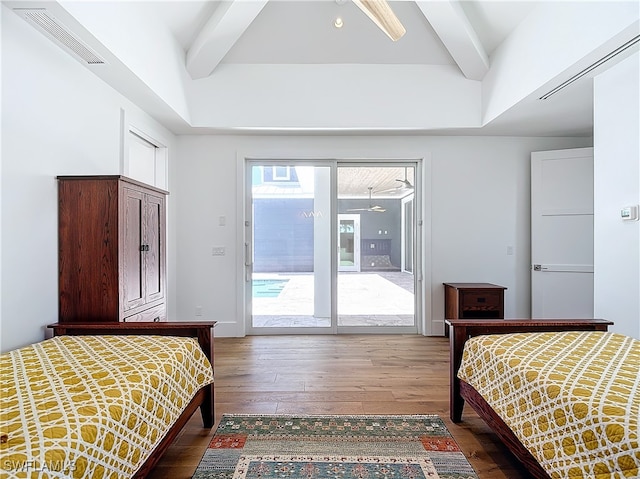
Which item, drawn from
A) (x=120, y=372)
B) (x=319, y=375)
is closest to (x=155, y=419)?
(x=120, y=372)

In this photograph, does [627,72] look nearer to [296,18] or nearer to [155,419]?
[296,18]

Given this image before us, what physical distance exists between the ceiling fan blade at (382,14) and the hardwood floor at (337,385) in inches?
95.7

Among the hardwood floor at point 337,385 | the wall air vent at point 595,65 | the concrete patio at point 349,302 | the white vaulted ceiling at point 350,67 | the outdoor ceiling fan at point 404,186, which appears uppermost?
the white vaulted ceiling at point 350,67

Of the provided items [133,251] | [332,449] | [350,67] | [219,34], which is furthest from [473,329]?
[219,34]

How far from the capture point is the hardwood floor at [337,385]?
2.02 metres

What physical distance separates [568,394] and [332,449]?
1.22m

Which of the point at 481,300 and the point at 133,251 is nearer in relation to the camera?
the point at 133,251

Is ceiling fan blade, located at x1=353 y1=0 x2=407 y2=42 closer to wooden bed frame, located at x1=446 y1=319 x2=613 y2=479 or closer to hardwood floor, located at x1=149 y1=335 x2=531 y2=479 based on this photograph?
wooden bed frame, located at x1=446 y1=319 x2=613 y2=479

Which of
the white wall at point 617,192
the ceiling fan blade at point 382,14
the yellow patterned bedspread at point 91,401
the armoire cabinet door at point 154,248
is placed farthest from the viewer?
the armoire cabinet door at point 154,248

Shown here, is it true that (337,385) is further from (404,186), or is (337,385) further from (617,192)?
(404,186)

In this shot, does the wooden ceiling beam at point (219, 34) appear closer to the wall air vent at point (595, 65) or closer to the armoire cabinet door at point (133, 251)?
the armoire cabinet door at point (133, 251)

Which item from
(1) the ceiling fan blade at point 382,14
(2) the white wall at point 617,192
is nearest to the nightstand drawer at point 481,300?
(2) the white wall at point 617,192

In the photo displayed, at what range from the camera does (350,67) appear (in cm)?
397

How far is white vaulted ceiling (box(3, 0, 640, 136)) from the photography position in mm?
2936
